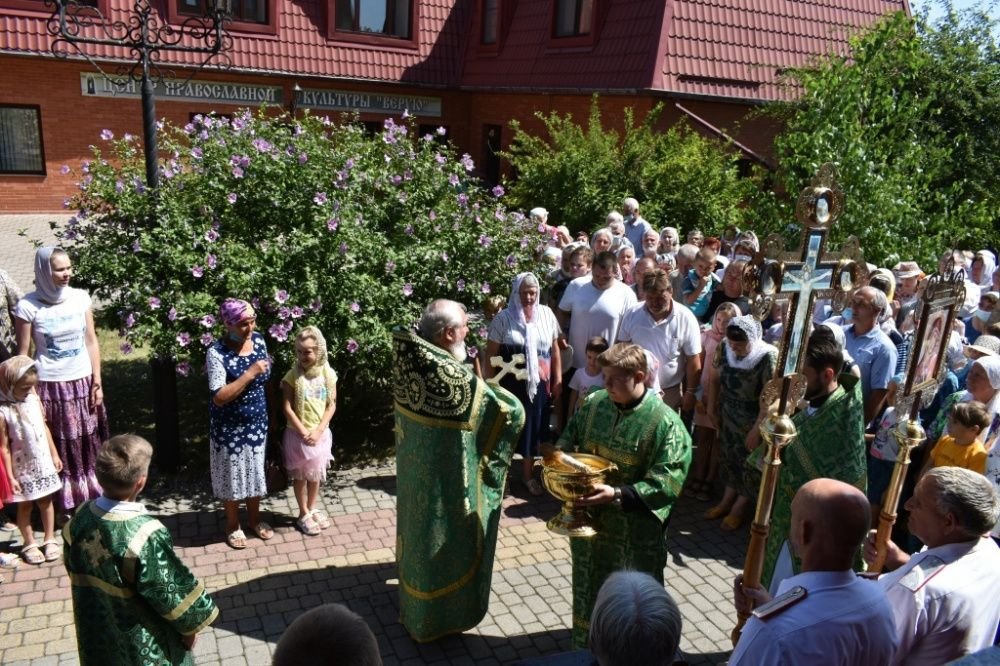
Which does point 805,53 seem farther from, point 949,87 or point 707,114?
point 949,87

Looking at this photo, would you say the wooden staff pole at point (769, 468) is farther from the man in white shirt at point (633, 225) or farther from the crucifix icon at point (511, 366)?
the man in white shirt at point (633, 225)

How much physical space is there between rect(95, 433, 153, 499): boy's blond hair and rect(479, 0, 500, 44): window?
18.9m

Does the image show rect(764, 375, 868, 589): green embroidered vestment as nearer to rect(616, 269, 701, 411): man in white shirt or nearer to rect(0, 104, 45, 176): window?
rect(616, 269, 701, 411): man in white shirt

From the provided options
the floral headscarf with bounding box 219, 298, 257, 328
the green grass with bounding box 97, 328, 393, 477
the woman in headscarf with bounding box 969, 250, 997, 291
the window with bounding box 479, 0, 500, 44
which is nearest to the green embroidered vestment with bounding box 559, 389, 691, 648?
the floral headscarf with bounding box 219, 298, 257, 328

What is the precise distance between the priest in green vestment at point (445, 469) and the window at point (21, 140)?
17.2 metres

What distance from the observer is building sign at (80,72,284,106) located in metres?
18.2

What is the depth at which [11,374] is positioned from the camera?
5.22 meters

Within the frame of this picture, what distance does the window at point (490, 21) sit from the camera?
67.9ft

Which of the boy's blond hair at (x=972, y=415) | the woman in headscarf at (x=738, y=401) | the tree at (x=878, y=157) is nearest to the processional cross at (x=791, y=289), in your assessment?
the boy's blond hair at (x=972, y=415)

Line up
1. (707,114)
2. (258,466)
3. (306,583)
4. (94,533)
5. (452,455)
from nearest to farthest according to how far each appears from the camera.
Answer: (94,533) → (452,455) → (306,583) → (258,466) → (707,114)

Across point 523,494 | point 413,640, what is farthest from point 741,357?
point 413,640

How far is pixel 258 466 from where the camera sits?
5.78m

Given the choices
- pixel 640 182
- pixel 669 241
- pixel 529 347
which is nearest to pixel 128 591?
pixel 529 347

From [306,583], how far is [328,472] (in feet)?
6.22
